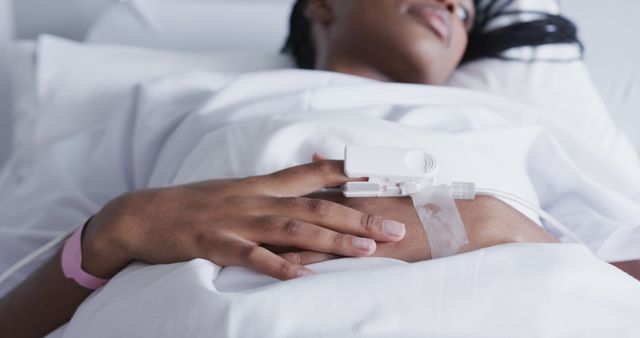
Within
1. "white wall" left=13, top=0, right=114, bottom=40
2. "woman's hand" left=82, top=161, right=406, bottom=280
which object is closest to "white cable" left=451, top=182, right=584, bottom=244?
"woman's hand" left=82, top=161, right=406, bottom=280

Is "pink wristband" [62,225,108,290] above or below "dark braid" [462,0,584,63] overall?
below

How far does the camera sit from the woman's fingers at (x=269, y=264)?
0.74 meters

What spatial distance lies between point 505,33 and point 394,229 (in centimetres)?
85

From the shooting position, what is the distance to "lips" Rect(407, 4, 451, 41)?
137 centimetres

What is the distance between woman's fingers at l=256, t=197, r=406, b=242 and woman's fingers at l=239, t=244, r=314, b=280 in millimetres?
76

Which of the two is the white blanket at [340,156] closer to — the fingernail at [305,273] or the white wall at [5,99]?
the fingernail at [305,273]

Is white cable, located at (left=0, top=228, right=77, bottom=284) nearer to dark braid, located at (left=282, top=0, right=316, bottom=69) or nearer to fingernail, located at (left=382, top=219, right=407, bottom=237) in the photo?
fingernail, located at (left=382, top=219, right=407, bottom=237)

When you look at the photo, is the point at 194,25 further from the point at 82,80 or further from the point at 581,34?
the point at 581,34

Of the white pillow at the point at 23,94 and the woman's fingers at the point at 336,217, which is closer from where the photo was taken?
the woman's fingers at the point at 336,217

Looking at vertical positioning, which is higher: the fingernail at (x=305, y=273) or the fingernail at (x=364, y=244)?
the fingernail at (x=364, y=244)

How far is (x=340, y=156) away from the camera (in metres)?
0.98

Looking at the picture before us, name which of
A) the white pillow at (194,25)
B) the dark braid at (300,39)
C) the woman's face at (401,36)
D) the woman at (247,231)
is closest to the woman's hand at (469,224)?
the woman at (247,231)

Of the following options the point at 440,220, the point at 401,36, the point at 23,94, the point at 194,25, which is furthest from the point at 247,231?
the point at 194,25

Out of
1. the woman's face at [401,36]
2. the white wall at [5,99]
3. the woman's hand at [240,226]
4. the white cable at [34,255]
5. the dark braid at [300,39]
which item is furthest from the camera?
the white wall at [5,99]
